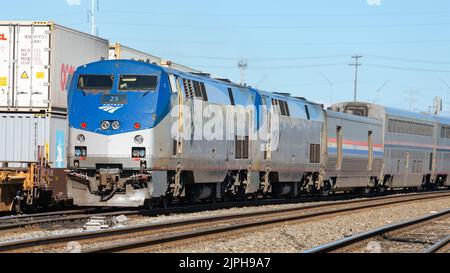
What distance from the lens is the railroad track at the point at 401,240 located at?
1307 centimetres

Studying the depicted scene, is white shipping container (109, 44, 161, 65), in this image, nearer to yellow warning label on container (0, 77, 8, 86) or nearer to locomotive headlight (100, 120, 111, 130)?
yellow warning label on container (0, 77, 8, 86)

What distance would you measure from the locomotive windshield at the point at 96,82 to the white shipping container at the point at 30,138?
241 cm

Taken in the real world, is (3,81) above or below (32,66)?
below

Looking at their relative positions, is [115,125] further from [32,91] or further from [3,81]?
[3,81]

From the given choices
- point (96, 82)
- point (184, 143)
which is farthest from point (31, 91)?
point (184, 143)

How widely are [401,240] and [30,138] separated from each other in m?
10.7

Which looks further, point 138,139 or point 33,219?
point 138,139

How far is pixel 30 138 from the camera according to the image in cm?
2086

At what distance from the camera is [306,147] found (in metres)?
28.3

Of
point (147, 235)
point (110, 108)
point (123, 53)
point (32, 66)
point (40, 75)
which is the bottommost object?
point (147, 235)

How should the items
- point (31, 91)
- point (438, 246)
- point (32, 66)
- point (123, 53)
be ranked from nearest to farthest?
point (438, 246) < point (31, 91) < point (32, 66) < point (123, 53)

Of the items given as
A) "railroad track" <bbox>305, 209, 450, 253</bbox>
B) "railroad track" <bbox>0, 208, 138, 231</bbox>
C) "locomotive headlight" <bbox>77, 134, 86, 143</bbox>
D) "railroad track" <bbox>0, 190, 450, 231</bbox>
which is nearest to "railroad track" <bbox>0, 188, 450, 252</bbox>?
"railroad track" <bbox>0, 190, 450, 231</bbox>

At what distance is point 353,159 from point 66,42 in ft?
50.4
